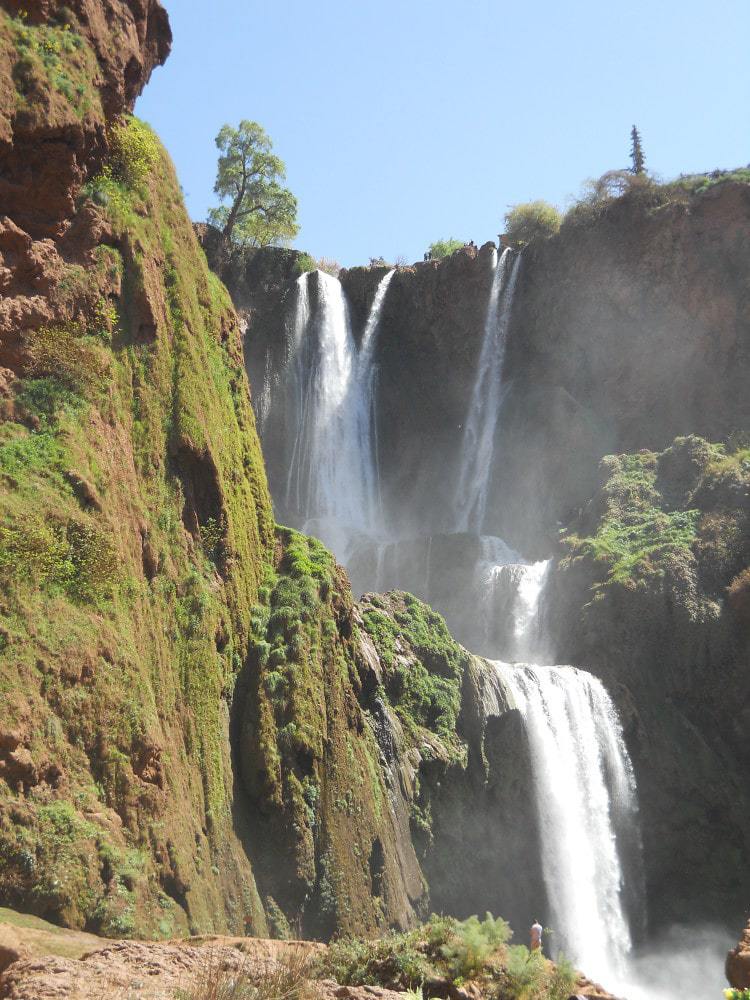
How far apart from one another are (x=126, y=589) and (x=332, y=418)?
3057 cm

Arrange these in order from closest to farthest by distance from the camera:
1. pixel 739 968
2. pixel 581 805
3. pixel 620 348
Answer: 1. pixel 739 968
2. pixel 581 805
3. pixel 620 348

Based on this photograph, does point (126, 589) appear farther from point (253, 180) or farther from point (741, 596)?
point (253, 180)

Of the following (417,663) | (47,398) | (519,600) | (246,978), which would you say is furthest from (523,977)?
(519,600)

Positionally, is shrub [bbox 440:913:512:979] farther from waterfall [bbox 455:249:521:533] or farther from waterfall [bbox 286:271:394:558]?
waterfall [bbox 455:249:521:533]

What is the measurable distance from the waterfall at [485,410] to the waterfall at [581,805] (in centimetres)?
1370

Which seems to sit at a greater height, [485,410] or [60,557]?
[485,410]

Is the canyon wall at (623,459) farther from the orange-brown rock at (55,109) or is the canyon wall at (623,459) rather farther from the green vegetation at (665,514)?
the orange-brown rock at (55,109)

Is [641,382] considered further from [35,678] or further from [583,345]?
[35,678]

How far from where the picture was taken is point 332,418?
41.3m

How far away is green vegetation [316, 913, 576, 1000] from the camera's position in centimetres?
772

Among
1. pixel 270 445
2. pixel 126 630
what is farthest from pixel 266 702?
pixel 270 445

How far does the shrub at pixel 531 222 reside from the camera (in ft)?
143

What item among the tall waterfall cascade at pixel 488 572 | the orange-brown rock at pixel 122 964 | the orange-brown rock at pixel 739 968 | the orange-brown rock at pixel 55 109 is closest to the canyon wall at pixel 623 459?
the tall waterfall cascade at pixel 488 572

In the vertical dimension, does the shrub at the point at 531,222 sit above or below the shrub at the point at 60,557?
above
